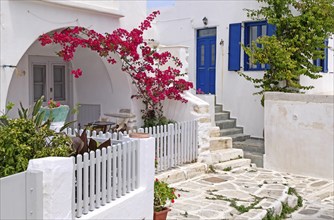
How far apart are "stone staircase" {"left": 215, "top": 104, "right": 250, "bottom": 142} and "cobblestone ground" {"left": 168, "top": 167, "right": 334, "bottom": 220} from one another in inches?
75.8

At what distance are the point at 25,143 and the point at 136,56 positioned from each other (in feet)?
18.1

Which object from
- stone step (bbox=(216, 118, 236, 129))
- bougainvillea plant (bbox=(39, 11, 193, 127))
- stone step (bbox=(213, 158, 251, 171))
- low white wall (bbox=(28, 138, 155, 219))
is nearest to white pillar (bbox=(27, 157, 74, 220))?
low white wall (bbox=(28, 138, 155, 219))

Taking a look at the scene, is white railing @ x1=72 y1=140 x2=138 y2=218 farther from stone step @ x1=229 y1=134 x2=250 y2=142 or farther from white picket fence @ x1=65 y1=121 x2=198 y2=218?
stone step @ x1=229 y1=134 x2=250 y2=142

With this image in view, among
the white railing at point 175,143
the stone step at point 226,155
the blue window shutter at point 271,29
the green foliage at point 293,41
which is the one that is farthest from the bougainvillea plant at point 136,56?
the blue window shutter at point 271,29

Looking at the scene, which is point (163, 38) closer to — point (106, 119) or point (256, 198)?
point (106, 119)

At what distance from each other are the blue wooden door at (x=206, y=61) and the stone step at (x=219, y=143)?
298cm

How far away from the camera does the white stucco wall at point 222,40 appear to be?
12.8 m

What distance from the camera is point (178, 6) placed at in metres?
14.9

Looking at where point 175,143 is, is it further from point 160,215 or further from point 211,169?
point 160,215

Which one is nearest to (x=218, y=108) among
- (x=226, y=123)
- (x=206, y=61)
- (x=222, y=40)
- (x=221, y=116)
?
(x=221, y=116)

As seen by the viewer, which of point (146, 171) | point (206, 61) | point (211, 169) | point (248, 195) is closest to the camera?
point (146, 171)

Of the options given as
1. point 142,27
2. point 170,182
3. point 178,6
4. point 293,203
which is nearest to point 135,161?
point 170,182

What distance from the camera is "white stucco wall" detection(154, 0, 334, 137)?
41.9 ft

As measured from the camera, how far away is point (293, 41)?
35.7 ft
